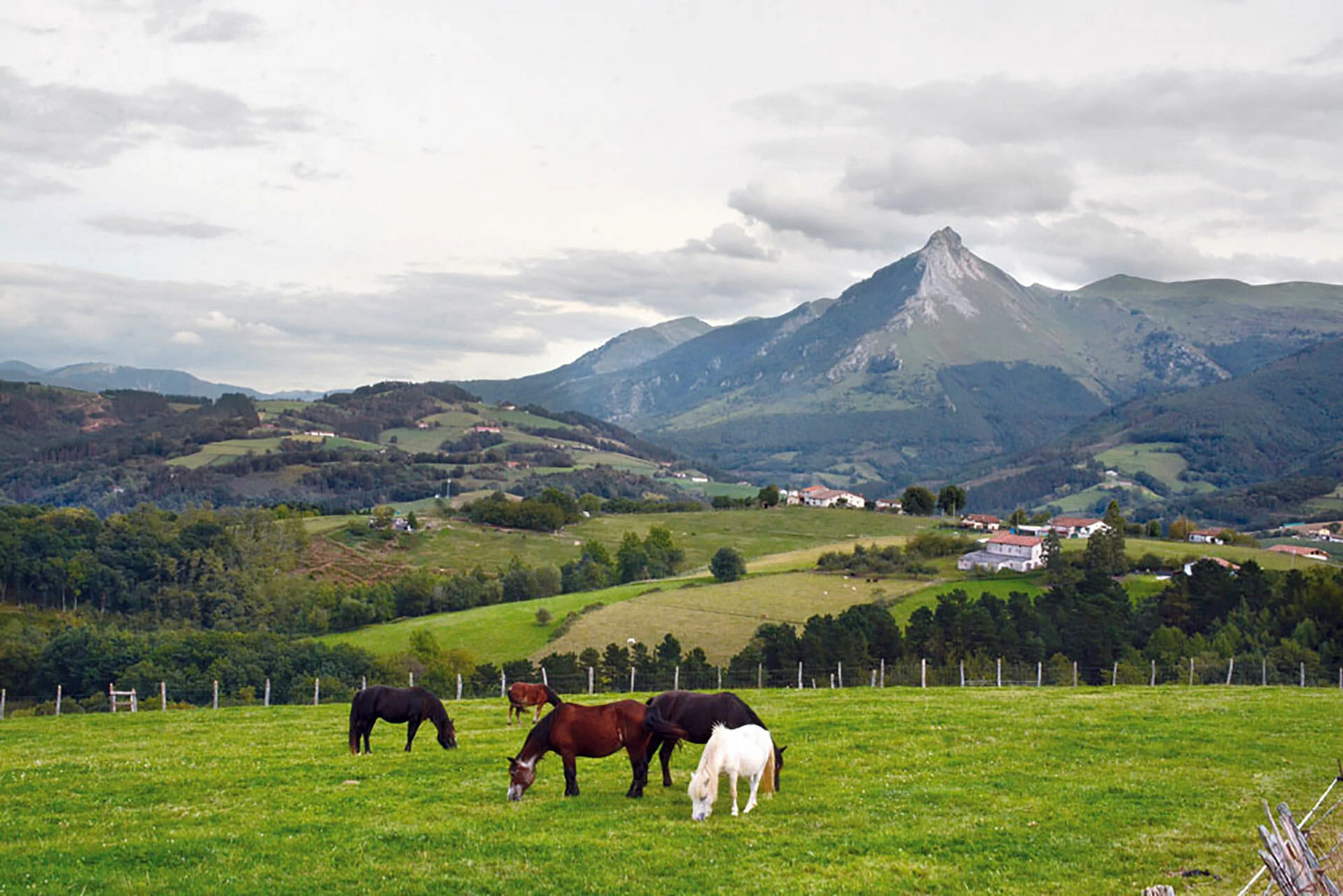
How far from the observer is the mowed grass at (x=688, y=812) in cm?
1213

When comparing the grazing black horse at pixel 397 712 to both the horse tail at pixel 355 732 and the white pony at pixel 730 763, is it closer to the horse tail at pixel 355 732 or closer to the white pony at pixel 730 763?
the horse tail at pixel 355 732

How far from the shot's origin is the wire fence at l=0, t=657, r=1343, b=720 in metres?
54.2

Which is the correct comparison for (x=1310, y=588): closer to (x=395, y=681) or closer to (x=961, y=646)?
(x=961, y=646)

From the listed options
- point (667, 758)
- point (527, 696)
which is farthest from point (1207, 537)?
point (667, 758)

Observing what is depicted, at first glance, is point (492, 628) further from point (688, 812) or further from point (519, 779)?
point (688, 812)

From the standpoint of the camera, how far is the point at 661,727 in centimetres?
1673

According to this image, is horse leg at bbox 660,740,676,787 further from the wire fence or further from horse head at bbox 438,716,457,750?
the wire fence

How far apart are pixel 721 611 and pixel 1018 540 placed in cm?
5581

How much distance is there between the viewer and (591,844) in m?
13.4

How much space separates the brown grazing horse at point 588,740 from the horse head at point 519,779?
33 millimetres

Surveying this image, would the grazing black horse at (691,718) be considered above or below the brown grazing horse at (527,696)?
above

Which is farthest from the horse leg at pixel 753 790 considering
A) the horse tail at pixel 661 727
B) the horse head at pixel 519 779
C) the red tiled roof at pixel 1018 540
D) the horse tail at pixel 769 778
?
the red tiled roof at pixel 1018 540

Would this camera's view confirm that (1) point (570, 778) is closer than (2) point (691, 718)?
Yes

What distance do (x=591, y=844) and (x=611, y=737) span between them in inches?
136
